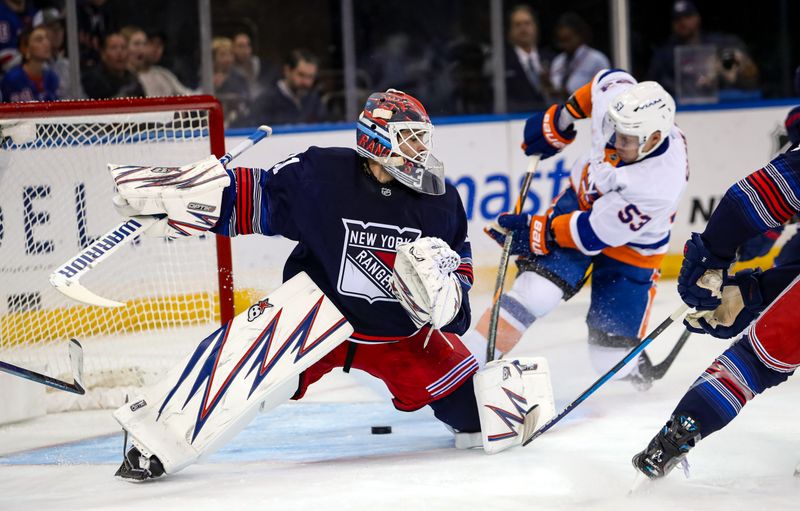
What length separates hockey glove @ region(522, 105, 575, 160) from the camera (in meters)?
3.89

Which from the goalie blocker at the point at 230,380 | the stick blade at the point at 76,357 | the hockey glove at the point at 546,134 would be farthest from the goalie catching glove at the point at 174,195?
the hockey glove at the point at 546,134

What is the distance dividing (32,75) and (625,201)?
2.82 meters

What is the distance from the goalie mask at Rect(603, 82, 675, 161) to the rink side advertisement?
60.4 inches

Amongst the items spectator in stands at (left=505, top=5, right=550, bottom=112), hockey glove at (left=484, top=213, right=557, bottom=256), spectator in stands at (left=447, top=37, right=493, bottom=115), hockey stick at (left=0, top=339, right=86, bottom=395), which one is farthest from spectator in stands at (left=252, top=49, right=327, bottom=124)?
hockey stick at (left=0, top=339, right=86, bottom=395)

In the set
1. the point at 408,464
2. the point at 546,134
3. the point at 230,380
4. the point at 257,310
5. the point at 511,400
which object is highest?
the point at 546,134

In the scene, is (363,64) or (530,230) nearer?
(530,230)

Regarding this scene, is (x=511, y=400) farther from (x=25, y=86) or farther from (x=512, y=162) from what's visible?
(x=25, y=86)

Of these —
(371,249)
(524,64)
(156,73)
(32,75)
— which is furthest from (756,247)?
(32,75)

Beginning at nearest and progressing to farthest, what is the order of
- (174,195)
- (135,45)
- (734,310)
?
(734,310)
(174,195)
(135,45)

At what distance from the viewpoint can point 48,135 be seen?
3.47 m

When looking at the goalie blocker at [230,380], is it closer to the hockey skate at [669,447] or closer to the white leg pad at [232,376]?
the white leg pad at [232,376]

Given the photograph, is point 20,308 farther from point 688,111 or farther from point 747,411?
point 688,111

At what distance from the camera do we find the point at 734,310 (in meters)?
2.67

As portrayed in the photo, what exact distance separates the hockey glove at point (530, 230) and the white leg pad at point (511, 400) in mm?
637
